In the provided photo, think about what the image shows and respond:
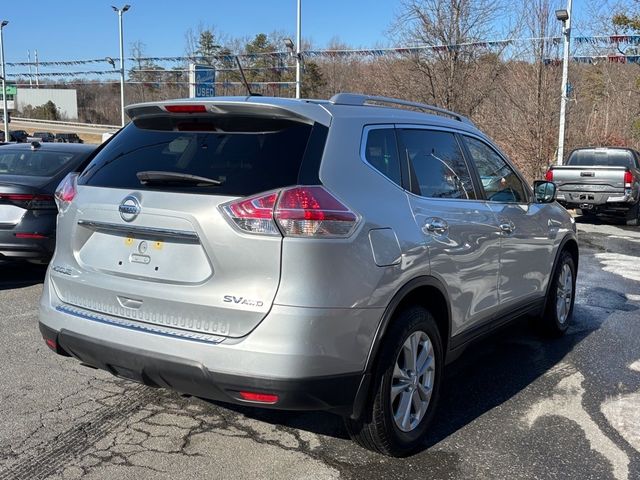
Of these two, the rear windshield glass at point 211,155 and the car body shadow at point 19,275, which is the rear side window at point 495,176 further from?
the car body shadow at point 19,275

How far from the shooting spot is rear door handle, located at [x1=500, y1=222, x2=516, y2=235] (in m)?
4.22

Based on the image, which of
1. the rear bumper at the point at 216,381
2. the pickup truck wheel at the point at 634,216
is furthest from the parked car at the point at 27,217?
the pickup truck wheel at the point at 634,216

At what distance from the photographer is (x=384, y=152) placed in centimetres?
333

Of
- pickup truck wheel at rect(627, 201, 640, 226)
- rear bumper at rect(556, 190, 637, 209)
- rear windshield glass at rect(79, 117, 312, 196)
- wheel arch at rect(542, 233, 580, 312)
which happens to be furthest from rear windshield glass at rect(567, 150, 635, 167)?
rear windshield glass at rect(79, 117, 312, 196)

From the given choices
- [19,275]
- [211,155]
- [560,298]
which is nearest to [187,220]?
[211,155]

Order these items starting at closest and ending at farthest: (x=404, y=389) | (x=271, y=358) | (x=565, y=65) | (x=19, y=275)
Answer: (x=271, y=358)
(x=404, y=389)
(x=19, y=275)
(x=565, y=65)

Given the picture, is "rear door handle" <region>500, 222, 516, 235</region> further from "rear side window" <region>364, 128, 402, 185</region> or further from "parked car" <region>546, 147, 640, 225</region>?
"parked car" <region>546, 147, 640, 225</region>

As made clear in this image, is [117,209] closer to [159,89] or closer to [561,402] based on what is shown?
[561,402]

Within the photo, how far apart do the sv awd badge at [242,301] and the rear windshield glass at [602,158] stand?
13814 millimetres

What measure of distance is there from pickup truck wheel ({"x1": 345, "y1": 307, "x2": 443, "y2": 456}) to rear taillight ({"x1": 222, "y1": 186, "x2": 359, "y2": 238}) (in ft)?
2.32

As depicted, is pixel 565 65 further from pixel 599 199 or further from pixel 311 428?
pixel 311 428

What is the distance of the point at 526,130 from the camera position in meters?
20.9

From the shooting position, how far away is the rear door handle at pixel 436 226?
11.0 feet

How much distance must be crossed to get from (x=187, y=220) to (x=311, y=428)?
1.54m
